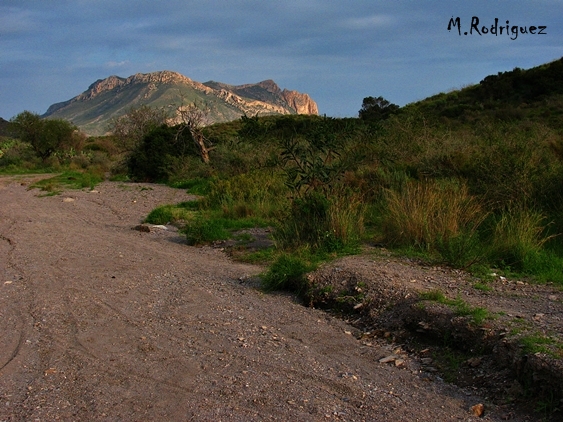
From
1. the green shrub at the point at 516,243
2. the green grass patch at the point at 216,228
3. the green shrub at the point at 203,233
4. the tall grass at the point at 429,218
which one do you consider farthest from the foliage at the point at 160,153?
the green shrub at the point at 516,243

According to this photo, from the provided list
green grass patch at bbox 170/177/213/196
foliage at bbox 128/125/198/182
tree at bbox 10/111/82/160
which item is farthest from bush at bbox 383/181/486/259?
tree at bbox 10/111/82/160

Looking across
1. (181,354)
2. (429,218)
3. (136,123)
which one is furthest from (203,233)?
(136,123)

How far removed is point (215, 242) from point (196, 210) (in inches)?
159

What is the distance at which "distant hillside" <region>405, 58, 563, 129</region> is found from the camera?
25.4 metres

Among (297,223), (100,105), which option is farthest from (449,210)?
(100,105)

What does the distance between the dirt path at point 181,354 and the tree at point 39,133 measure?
33911 millimetres

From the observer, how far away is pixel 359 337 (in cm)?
497

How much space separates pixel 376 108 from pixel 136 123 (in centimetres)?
1680

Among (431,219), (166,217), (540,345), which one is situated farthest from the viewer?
(166,217)

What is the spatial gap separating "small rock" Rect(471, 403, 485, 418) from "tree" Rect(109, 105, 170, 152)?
34221 millimetres

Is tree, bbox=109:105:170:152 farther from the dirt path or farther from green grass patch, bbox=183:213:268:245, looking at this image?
the dirt path

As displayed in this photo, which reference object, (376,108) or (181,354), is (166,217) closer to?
(181,354)

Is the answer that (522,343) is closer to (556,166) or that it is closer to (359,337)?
(359,337)

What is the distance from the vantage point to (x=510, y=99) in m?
29.4
